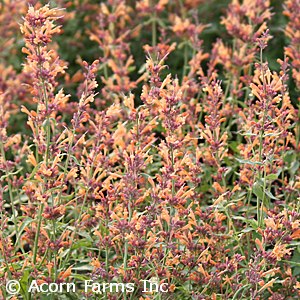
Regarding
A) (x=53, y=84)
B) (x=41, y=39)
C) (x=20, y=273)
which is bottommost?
(x=20, y=273)

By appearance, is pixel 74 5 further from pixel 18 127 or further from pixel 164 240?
pixel 164 240

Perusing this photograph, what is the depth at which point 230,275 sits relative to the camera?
3445 mm

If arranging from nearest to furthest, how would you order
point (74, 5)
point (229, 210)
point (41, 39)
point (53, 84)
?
point (41, 39) < point (53, 84) < point (229, 210) < point (74, 5)

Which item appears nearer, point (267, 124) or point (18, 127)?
point (267, 124)

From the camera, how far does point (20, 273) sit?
322 cm

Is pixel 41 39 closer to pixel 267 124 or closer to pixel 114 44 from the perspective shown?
pixel 267 124

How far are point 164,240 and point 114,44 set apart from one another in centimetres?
222

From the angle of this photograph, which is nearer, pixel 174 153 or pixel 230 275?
pixel 174 153

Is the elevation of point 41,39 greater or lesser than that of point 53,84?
greater

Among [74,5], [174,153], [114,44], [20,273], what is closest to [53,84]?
[174,153]

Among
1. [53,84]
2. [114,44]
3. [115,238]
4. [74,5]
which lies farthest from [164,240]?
[74,5]

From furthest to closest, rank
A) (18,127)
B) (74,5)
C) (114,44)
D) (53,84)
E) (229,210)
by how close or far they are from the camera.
→ (74,5) → (18,127) → (114,44) → (229,210) → (53,84)

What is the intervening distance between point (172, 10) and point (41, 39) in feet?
13.7

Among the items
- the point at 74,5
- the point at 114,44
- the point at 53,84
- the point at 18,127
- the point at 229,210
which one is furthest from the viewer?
the point at 74,5
